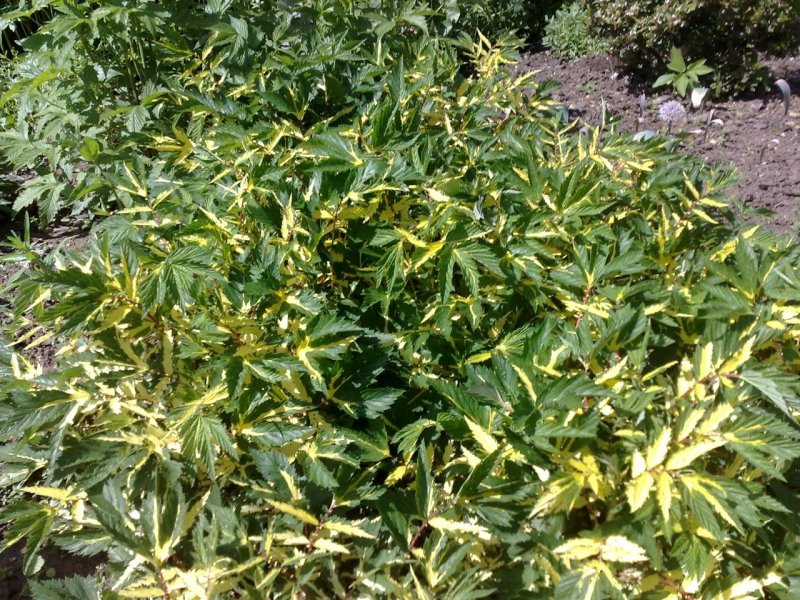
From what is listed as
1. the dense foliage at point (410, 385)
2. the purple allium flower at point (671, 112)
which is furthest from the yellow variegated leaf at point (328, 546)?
the purple allium flower at point (671, 112)

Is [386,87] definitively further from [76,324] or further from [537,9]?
[537,9]

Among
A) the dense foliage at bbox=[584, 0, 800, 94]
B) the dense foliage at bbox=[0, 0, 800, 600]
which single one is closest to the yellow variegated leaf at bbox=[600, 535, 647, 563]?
the dense foliage at bbox=[0, 0, 800, 600]

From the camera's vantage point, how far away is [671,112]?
446 cm

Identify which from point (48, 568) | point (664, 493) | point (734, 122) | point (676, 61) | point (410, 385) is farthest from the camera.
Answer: point (676, 61)

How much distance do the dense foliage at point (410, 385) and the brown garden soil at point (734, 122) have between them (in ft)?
5.90

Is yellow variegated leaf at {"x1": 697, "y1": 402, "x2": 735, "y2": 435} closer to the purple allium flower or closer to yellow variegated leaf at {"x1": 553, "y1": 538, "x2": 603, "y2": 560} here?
yellow variegated leaf at {"x1": 553, "y1": 538, "x2": 603, "y2": 560}

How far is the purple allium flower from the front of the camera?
4.45m

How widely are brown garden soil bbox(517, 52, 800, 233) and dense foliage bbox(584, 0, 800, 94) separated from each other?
0.66ft

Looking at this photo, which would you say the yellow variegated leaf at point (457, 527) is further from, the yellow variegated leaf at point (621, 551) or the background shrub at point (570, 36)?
the background shrub at point (570, 36)

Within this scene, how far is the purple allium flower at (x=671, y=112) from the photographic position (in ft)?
14.6

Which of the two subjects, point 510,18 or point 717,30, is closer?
point 717,30

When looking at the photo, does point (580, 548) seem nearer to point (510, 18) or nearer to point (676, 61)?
point (676, 61)

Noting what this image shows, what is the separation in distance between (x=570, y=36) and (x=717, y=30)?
125 cm

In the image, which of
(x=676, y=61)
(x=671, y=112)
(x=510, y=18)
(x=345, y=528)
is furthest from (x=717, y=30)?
(x=345, y=528)
